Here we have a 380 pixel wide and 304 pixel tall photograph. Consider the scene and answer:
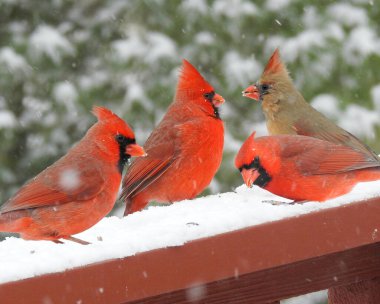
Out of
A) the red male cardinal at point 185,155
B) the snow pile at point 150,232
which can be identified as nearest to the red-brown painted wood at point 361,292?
the snow pile at point 150,232

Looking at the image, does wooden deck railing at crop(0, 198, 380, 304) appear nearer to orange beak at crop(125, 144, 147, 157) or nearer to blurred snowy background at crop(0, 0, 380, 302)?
orange beak at crop(125, 144, 147, 157)

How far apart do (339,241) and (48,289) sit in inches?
22.8

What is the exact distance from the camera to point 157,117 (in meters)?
5.85

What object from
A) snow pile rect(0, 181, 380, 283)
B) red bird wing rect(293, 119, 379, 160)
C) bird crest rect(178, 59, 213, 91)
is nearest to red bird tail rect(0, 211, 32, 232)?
snow pile rect(0, 181, 380, 283)

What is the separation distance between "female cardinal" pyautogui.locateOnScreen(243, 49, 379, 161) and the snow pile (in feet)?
4.06

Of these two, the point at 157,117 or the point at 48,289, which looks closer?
the point at 48,289

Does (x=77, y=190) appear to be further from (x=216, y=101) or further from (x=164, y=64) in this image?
(x=164, y=64)

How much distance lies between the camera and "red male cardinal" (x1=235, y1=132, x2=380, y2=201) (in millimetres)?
2447

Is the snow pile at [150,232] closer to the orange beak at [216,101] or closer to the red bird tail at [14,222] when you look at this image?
the red bird tail at [14,222]

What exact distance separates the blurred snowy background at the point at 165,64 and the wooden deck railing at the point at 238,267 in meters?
3.81

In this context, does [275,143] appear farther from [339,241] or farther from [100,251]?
[100,251]

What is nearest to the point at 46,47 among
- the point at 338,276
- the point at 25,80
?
the point at 25,80

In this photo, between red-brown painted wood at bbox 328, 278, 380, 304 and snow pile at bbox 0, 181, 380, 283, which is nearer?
snow pile at bbox 0, 181, 380, 283

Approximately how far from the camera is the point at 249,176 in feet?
7.96
